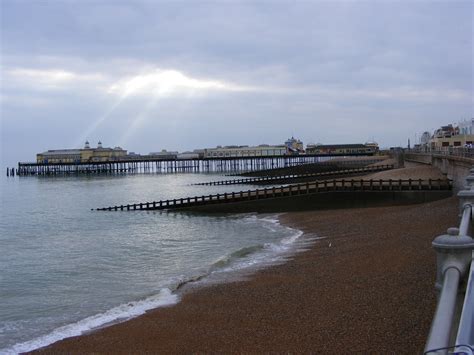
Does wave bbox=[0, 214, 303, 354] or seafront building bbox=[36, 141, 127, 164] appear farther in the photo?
seafront building bbox=[36, 141, 127, 164]

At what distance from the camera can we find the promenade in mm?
9992

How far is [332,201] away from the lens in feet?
132

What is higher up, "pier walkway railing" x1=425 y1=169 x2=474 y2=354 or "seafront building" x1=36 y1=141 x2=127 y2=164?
"seafront building" x1=36 y1=141 x2=127 y2=164

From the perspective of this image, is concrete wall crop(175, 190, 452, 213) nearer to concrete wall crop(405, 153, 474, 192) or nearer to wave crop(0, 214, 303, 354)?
concrete wall crop(405, 153, 474, 192)

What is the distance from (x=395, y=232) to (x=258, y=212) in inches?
817

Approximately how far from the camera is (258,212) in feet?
140

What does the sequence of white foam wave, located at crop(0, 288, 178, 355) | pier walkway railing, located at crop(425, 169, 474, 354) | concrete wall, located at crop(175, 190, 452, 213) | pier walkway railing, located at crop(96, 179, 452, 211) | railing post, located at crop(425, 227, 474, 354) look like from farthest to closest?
pier walkway railing, located at crop(96, 179, 452, 211), concrete wall, located at crop(175, 190, 452, 213), white foam wave, located at crop(0, 288, 178, 355), railing post, located at crop(425, 227, 474, 354), pier walkway railing, located at crop(425, 169, 474, 354)

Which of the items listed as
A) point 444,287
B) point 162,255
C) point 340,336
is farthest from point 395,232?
point 444,287

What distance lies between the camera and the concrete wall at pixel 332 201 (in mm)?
38000

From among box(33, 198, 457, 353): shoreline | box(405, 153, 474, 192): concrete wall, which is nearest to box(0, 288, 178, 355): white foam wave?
box(33, 198, 457, 353): shoreline

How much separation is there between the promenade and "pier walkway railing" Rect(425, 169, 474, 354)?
5.50 metres

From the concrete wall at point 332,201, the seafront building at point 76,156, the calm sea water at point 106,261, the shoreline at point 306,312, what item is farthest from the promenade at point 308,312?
the seafront building at point 76,156

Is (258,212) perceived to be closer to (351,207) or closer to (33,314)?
(351,207)

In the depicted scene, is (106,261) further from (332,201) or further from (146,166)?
(146,166)
